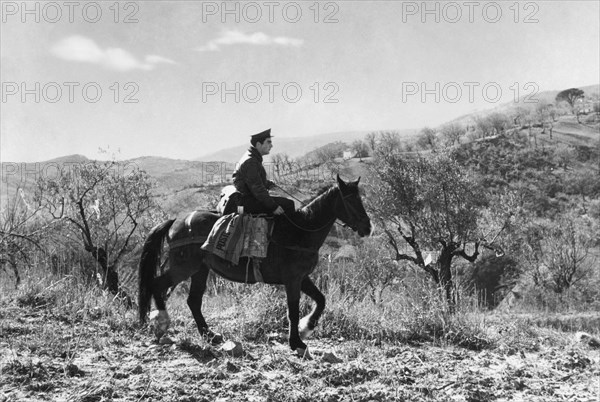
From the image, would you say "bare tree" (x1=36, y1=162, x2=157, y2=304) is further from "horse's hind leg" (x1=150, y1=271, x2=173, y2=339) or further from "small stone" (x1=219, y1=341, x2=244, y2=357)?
"small stone" (x1=219, y1=341, x2=244, y2=357)

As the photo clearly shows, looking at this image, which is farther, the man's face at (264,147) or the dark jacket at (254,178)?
the man's face at (264,147)

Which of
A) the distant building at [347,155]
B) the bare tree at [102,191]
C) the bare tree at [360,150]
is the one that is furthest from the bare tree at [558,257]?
the bare tree at [360,150]

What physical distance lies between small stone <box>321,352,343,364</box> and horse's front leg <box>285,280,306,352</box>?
0.45 m

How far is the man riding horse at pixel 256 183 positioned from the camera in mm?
6883

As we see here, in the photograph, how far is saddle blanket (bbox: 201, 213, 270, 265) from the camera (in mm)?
6750

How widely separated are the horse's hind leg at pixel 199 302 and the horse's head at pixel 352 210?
2.18 meters

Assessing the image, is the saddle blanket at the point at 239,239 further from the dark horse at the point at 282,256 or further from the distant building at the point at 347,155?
the distant building at the point at 347,155

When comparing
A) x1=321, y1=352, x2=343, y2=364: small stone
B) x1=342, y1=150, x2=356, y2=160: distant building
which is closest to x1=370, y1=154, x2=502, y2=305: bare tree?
x1=321, y1=352, x2=343, y2=364: small stone

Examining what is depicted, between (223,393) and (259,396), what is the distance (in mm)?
344

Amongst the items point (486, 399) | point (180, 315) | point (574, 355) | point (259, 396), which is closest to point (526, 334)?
point (574, 355)

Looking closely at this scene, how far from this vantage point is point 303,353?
6.23 meters

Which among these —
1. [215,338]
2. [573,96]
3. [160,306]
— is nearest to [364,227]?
[215,338]

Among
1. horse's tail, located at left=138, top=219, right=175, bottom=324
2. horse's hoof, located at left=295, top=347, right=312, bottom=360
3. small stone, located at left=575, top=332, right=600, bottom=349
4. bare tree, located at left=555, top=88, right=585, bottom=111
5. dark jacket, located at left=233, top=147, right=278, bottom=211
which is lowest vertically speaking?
small stone, located at left=575, top=332, right=600, bottom=349

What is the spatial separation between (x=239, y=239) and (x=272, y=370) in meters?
1.82
